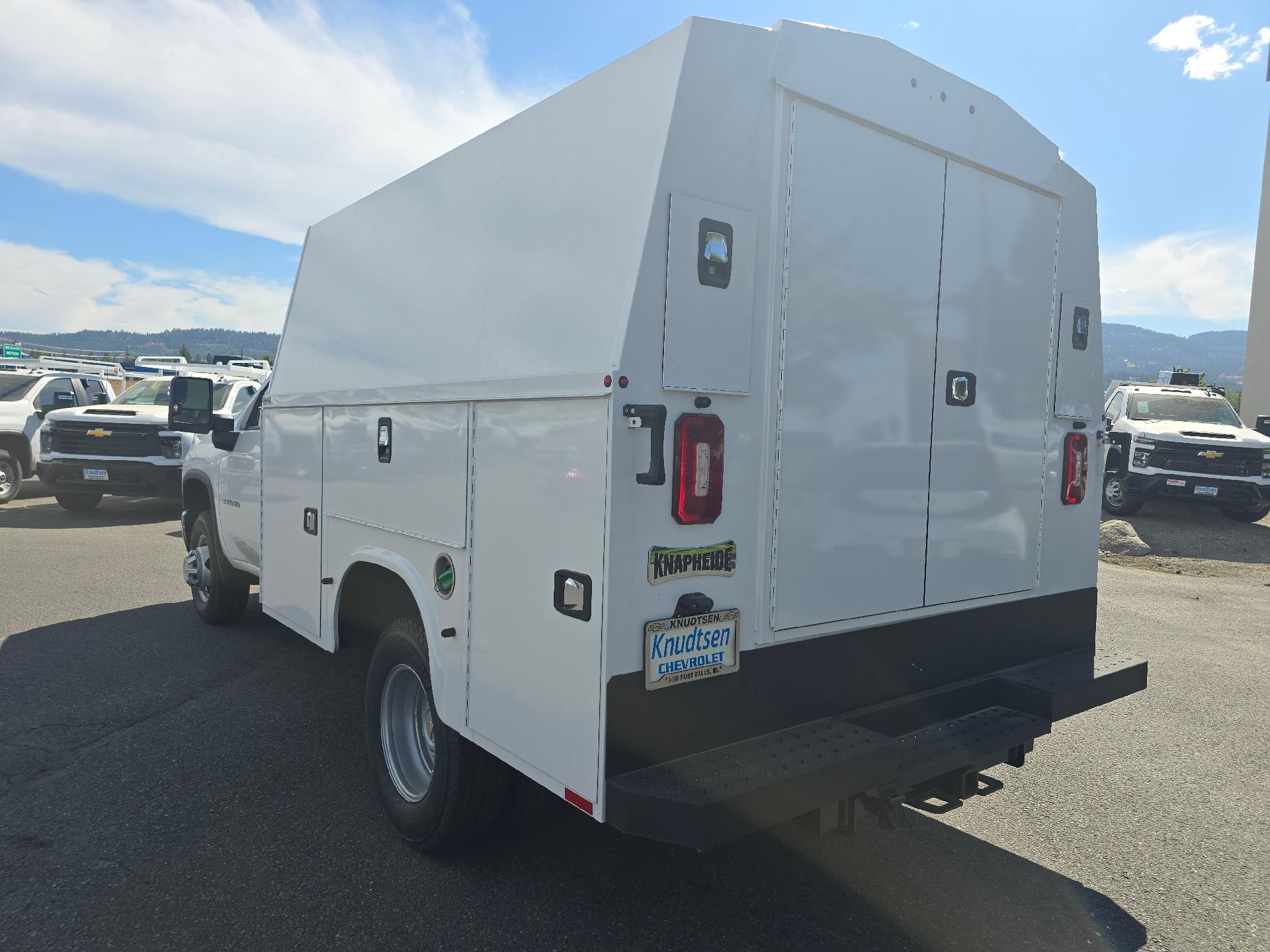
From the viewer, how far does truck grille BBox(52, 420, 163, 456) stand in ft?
42.4

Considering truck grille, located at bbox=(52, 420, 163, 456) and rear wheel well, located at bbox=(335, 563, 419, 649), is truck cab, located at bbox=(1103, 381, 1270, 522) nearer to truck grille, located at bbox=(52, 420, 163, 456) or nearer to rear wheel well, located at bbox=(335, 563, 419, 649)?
rear wheel well, located at bbox=(335, 563, 419, 649)

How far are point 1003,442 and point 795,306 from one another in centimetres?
127

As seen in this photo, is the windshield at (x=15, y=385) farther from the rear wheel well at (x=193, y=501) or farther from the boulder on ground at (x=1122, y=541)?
the boulder on ground at (x=1122, y=541)

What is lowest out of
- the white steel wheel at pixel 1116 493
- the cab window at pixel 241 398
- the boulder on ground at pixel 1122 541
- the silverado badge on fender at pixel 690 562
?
the boulder on ground at pixel 1122 541

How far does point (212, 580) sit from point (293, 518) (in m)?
2.55

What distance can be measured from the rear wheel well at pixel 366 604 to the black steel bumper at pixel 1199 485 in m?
13.3

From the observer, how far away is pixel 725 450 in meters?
2.66

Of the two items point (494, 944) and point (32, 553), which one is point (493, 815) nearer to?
point (494, 944)

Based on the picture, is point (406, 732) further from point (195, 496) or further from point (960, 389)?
point (195, 496)

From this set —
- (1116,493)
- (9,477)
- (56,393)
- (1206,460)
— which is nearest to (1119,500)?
(1116,493)

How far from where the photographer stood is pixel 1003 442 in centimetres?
354

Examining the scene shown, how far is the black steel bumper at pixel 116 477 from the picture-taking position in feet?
42.1

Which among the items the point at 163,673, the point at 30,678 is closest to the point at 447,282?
the point at 163,673

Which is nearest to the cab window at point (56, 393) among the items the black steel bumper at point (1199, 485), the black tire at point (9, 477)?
the black tire at point (9, 477)
